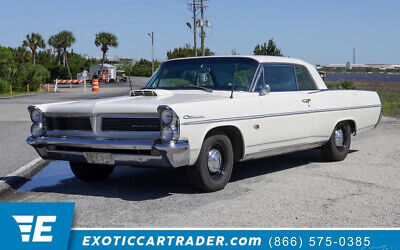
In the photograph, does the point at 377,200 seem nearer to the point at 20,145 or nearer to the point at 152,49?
the point at 20,145

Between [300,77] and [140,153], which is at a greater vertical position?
[300,77]

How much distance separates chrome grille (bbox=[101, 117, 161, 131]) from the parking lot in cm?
77

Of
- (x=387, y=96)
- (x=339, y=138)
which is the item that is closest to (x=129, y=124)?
(x=339, y=138)

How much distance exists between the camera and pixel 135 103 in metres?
6.48

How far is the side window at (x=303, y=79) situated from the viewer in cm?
851

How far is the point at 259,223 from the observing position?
5.35 m

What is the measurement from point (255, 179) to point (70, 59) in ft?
321

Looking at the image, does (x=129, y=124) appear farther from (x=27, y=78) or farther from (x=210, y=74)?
(x=27, y=78)

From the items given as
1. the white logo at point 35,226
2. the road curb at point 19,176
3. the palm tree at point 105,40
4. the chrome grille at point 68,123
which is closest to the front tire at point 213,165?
the chrome grille at point 68,123

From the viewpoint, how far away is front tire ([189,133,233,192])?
257 inches

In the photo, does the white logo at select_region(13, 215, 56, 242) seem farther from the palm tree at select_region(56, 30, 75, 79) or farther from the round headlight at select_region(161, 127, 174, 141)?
the palm tree at select_region(56, 30, 75, 79)

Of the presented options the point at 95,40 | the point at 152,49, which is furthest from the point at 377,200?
the point at 95,40

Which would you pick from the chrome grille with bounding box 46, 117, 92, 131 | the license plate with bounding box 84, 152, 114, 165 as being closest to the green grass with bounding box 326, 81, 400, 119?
the chrome grille with bounding box 46, 117, 92, 131

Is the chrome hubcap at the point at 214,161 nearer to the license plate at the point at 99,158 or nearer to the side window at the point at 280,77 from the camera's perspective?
the license plate at the point at 99,158
